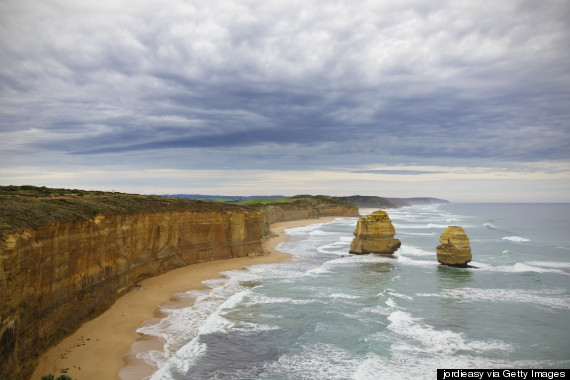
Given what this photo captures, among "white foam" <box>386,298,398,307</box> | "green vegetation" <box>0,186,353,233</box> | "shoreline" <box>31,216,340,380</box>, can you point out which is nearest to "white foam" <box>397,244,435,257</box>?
"white foam" <box>386,298,398,307</box>

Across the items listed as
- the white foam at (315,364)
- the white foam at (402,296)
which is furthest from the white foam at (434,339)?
the white foam at (402,296)

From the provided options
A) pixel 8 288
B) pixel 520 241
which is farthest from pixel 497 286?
pixel 520 241

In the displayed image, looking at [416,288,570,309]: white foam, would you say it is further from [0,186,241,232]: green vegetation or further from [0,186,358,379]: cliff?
[0,186,241,232]: green vegetation

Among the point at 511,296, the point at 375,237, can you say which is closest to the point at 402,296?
the point at 511,296

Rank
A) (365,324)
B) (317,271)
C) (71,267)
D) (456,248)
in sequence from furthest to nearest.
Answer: (456,248) → (317,271) → (365,324) → (71,267)

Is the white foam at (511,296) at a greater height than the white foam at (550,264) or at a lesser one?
lesser

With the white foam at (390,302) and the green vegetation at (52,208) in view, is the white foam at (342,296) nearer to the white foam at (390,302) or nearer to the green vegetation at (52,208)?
the white foam at (390,302)

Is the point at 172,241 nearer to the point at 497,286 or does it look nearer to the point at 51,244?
the point at 51,244

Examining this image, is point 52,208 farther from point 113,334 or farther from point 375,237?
point 375,237
